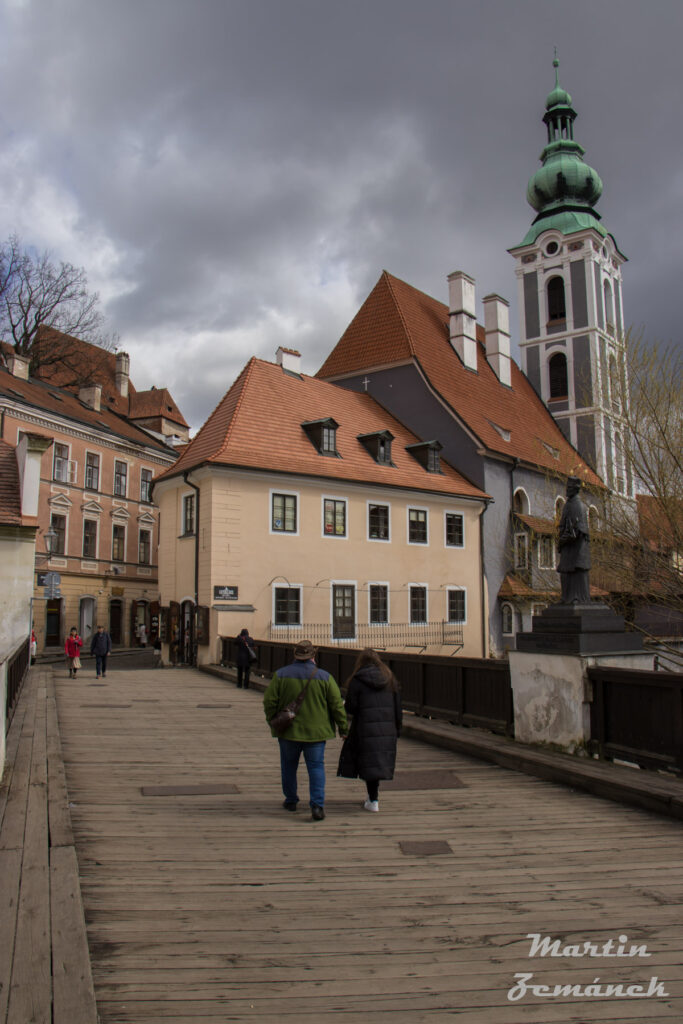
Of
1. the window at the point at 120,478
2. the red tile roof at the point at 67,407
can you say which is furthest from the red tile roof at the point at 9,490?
the window at the point at 120,478

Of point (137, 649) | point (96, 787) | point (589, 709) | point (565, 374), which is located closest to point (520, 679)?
point (589, 709)

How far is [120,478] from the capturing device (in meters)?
44.4

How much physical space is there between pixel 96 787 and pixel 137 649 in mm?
35395

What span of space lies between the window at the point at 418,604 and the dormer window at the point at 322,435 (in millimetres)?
5954

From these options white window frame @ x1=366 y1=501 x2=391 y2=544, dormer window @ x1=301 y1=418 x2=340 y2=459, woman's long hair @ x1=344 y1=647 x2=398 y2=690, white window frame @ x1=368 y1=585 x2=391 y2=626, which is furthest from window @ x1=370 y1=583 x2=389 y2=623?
woman's long hair @ x1=344 y1=647 x2=398 y2=690

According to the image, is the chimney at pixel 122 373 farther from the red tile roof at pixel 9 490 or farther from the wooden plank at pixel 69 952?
the wooden plank at pixel 69 952

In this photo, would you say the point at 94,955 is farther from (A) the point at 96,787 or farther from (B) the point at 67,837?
(A) the point at 96,787

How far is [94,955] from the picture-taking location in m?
3.98

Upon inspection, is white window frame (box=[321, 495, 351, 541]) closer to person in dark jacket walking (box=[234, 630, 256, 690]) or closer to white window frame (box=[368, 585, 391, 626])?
white window frame (box=[368, 585, 391, 626])

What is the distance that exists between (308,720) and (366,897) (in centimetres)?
221

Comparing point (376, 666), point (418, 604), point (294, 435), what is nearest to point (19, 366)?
point (294, 435)

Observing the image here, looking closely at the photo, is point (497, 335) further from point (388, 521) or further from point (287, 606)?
point (287, 606)

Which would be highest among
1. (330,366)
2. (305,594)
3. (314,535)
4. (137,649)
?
(330,366)

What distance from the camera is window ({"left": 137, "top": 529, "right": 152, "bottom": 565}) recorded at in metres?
45.5
